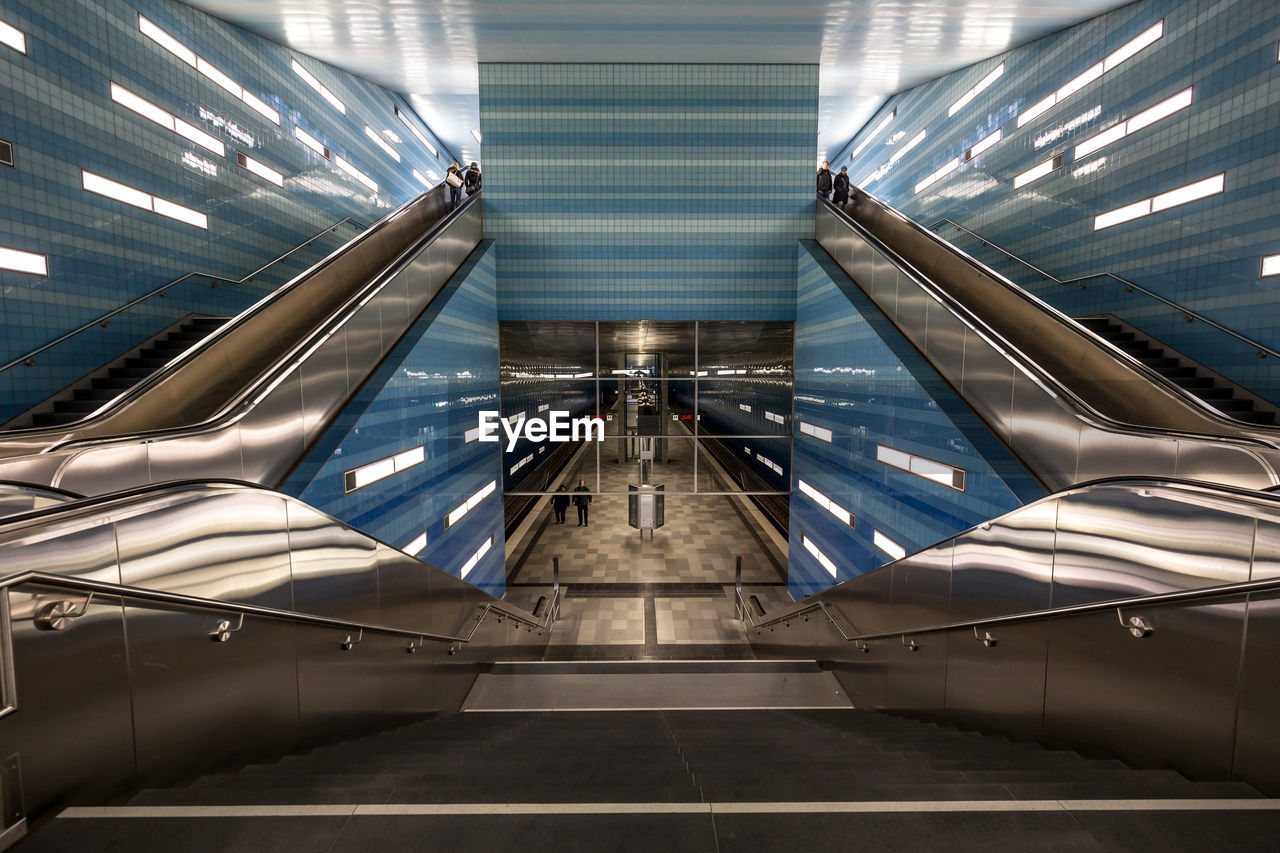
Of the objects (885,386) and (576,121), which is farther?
(576,121)

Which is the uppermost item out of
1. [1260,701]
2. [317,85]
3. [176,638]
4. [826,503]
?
[317,85]

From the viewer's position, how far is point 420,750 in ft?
8.75

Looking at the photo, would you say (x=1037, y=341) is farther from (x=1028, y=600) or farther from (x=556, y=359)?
(x=556, y=359)

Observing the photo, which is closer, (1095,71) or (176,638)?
(176,638)

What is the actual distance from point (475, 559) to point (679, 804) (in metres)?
8.00

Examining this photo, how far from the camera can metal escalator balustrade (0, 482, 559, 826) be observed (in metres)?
1.47

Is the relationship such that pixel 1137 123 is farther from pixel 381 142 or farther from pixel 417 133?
pixel 417 133

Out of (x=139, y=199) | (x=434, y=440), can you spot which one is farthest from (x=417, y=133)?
(x=434, y=440)

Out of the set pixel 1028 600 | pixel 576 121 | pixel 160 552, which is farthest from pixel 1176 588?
pixel 576 121

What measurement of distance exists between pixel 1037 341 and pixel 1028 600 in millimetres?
3589

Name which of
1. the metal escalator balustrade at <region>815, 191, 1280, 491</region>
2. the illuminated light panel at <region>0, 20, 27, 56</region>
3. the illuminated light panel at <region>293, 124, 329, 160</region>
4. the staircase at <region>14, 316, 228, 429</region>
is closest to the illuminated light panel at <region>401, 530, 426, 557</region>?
the staircase at <region>14, 316, 228, 429</region>

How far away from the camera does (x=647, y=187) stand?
9.40 metres

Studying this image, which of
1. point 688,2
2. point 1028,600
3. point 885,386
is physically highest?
point 688,2

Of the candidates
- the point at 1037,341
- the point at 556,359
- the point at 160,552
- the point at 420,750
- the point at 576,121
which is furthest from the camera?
the point at 556,359
